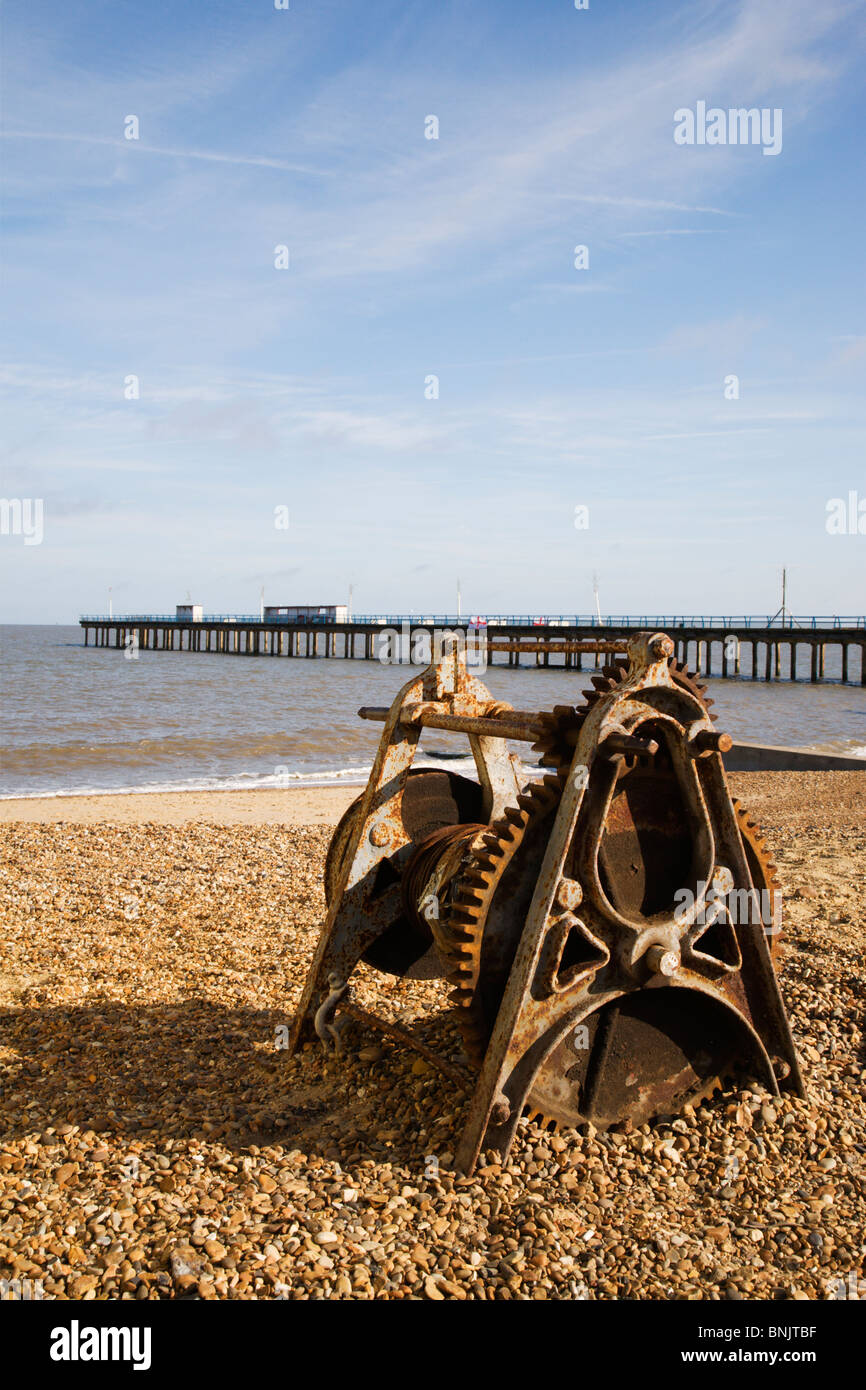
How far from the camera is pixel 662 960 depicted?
14.1 ft

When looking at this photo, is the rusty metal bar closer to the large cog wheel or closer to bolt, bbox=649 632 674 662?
the large cog wheel

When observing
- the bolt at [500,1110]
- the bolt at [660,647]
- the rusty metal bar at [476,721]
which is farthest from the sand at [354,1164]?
the bolt at [660,647]

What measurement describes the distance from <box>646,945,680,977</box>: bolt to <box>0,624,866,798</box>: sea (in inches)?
637

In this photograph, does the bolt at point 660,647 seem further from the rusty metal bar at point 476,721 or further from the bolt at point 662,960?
the bolt at point 662,960

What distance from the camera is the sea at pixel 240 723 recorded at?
23.3 m

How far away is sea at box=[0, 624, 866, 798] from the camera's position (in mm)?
23344

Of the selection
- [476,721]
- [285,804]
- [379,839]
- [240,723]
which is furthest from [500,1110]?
[240,723]

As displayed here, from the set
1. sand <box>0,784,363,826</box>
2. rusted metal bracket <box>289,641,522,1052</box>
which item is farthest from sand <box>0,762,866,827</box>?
rusted metal bracket <box>289,641,522,1052</box>

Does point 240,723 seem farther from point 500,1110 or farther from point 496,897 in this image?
point 500,1110

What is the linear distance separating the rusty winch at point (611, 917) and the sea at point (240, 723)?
1581 cm

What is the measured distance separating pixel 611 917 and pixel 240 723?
3238 cm
